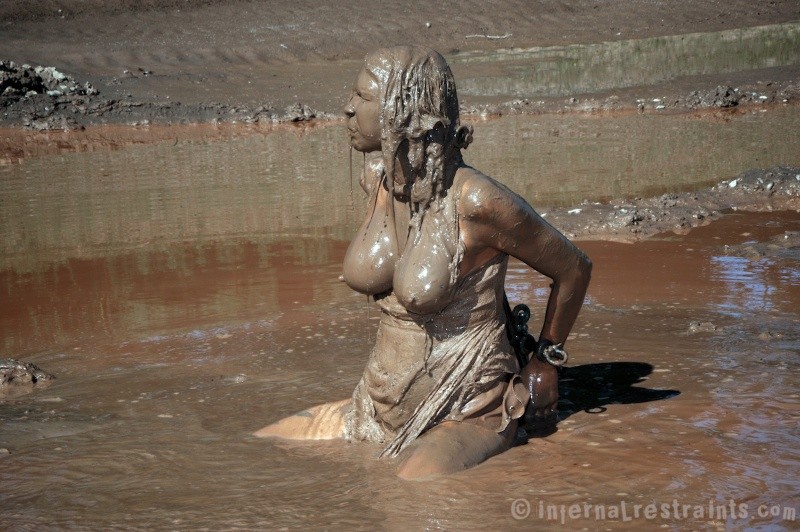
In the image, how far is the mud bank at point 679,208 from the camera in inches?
322

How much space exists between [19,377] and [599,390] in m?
2.96

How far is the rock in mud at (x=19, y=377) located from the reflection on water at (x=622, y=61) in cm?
1446

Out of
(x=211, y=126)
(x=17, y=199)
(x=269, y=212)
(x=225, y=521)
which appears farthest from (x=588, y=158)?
(x=225, y=521)

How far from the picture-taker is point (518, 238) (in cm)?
372

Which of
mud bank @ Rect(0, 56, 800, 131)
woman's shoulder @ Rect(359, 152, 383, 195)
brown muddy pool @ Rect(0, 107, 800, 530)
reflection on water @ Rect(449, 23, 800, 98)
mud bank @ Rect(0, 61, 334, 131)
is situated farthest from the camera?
reflection on water @ Rect(449, 23, 800, 98)

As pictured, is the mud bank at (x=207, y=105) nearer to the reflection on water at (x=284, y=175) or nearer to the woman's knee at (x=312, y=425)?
the reflection on water at (x=284, y=175)

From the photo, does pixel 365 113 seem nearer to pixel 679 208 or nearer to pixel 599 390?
pixel 599 390

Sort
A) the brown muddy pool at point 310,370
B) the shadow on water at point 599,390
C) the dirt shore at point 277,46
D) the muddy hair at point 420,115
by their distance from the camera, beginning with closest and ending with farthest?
the brown muddy pool at point 310,370 < the muddy hair at point 420,115 < the shadow on water at point 599,390 < the dirt shore at point 277,46

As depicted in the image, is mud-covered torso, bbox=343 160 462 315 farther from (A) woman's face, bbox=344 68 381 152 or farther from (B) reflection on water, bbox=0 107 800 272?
(B) reflection on water, bbox=0 107 800 272

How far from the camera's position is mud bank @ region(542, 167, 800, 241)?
8.17 meters

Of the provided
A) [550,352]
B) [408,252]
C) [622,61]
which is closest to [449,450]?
[550,352]

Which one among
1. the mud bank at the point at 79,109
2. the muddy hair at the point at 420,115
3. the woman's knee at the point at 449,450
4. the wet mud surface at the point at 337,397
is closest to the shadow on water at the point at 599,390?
the wet mud surface at the point at 337,397

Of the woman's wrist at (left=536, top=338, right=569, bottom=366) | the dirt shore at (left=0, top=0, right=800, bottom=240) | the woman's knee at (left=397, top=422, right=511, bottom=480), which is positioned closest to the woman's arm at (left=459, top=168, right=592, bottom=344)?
the woman's wrist at (left=536, top=338, right=569, bottom=366)

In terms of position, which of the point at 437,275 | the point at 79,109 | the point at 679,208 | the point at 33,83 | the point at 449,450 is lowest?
the point at 449,450
